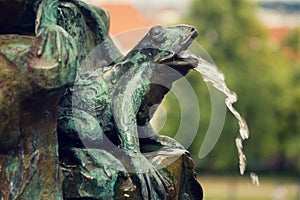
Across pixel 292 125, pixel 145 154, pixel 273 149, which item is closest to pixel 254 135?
pixel 273 149

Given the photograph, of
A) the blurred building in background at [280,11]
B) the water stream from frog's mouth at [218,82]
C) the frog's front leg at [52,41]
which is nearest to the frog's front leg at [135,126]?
the water stream from frog's mouth at [218,82]

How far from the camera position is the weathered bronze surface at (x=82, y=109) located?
4.41 metres

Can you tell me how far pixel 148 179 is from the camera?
5016 millimetres

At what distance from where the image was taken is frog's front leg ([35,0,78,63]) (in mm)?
4379

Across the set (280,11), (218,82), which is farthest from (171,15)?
(218,82)

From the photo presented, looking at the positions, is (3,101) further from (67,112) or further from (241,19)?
(241,19)

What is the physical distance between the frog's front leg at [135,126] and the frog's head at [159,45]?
0.07 metres

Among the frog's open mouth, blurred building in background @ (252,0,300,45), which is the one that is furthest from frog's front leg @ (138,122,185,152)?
blurred building in background @ (252,0,300,45)

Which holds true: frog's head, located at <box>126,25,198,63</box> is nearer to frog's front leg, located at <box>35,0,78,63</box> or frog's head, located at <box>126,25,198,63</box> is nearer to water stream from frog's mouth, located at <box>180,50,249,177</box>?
water stream from frog's mouth, located at <box>180,50,249,177</box>

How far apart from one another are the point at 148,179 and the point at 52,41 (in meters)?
0.98

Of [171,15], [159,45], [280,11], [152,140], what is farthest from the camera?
[280,11]

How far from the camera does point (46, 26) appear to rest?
14.7ft

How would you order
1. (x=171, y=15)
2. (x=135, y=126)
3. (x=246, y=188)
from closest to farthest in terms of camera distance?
(x=135, y=126) < (x=246, y=188) < (x=171, y=15)

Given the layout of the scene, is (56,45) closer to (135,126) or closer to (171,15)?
(135,126)
